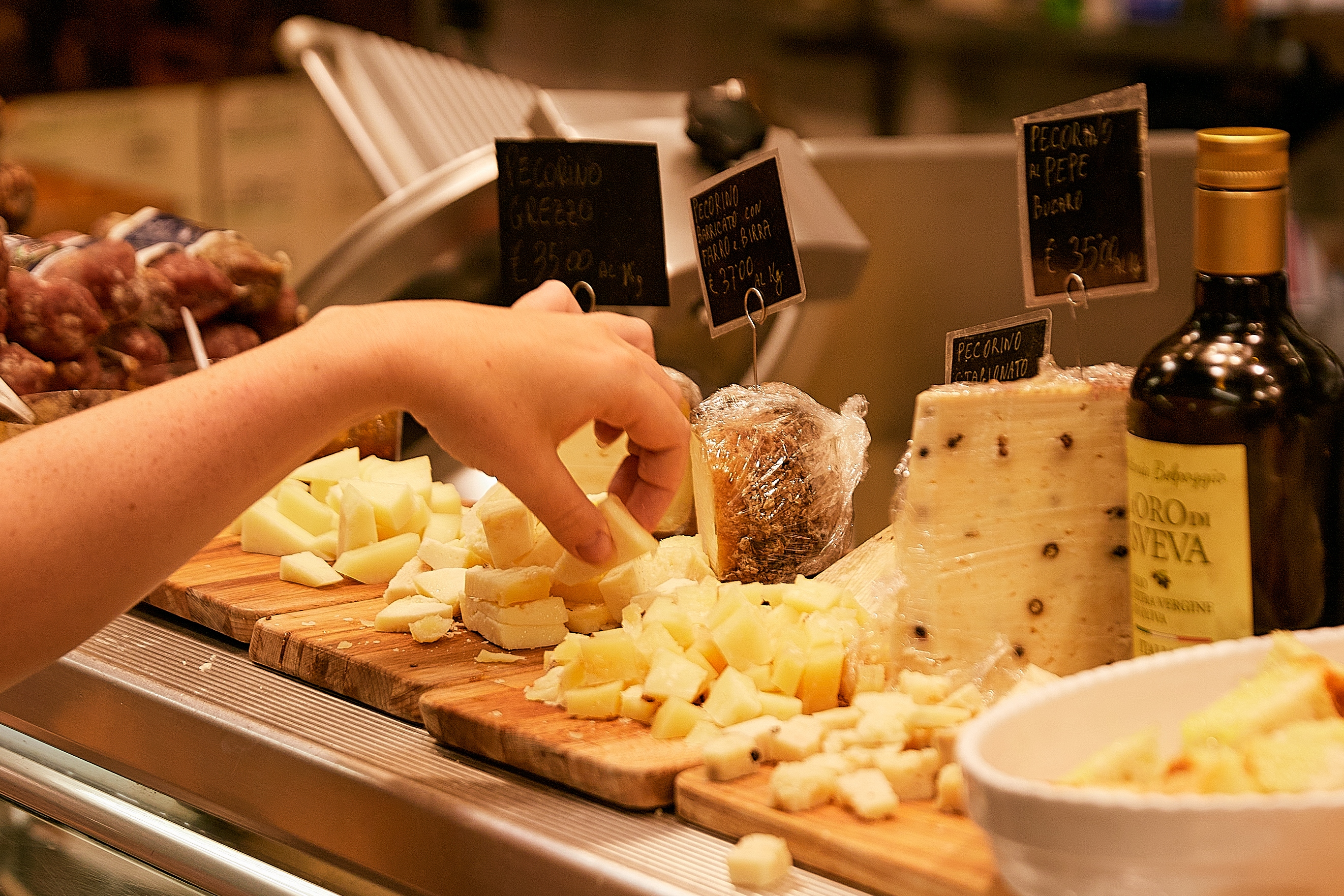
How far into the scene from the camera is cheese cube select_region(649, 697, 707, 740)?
108cm

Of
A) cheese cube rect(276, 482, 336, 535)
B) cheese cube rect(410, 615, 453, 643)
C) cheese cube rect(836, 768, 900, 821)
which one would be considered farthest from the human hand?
cheese cube rect(276, 482, 336, 535)

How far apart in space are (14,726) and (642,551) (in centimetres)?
68

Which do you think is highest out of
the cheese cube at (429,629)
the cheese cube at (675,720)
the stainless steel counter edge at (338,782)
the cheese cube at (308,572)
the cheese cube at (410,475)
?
the cheese cube at (410,475)

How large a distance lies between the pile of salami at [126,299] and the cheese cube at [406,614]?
667 millimetres

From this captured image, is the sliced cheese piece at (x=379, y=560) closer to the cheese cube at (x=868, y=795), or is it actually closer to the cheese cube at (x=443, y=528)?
the cheese cube at (x=443, y=528)

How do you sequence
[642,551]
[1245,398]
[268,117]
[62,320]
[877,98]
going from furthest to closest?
[877,98] → [268,117] → [62,320] → [642,551] → [1245,398]

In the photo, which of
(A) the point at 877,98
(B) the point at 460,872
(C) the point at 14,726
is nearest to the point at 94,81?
(A) the point at 877,98

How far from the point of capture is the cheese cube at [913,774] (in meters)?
0.94

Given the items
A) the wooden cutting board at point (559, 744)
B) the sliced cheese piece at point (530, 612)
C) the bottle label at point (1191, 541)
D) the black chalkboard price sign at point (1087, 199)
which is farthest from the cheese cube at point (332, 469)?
the bottle label at point (1191, 541)

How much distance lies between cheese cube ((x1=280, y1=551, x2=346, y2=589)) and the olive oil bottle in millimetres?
952

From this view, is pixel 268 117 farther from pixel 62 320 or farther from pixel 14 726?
pixel 14 726

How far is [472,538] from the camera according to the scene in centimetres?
147

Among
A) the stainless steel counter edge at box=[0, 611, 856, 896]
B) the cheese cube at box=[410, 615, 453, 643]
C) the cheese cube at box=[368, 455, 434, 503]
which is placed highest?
the cheese cube at box=[368, 455, 434, 503]

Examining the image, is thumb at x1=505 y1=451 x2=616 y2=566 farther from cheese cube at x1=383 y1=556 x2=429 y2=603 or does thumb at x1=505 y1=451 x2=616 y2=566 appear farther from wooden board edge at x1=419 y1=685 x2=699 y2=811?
cheese cube at x1=383 y1=556 x2=429 y2=603
